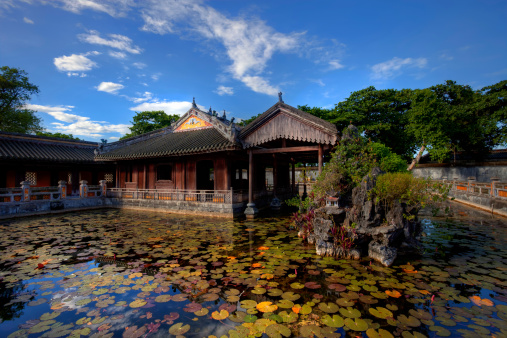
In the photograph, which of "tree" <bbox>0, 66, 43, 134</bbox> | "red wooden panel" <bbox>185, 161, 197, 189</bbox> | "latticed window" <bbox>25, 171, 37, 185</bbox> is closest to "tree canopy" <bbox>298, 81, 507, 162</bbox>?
"red wooden panel" <bbox>185, 161, 197, 189</bbox>

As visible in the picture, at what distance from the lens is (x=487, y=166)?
77.9ft

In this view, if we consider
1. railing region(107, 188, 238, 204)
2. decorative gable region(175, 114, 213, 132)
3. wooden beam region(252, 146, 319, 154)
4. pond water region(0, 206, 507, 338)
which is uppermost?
decorative gable region(175, 114, 213, 132)

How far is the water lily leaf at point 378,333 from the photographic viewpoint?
271 cm

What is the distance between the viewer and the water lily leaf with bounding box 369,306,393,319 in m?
3.10

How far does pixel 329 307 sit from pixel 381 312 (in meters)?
0.68

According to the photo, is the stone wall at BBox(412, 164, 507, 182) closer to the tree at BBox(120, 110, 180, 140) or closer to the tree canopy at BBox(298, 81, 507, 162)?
the tree canopy at BBox(298, 81, 507, 162)

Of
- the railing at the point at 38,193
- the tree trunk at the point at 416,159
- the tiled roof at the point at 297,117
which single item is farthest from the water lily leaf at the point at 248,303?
the tree trunk at the point at 416,159

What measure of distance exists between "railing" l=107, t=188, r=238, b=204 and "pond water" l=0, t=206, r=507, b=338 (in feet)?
14.4

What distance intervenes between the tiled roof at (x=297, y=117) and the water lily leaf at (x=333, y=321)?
724cm

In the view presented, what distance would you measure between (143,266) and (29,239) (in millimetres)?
5155

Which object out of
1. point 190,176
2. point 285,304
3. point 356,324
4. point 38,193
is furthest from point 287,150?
point 38,193

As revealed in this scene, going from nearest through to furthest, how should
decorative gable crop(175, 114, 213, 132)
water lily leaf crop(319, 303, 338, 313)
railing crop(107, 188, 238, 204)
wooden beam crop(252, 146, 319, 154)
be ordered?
1. water lily leaf crop(319, 303, 338, 313)
2. wooden beam crop(252, 146, 319, 154)
3. railing crop(107, 188, 238, 204)
4. decorative gable crop(175, 114, 213, 132)

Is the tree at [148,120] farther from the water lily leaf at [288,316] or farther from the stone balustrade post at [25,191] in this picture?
the water lily leaf at [288,316]

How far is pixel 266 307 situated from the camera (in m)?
3.36
